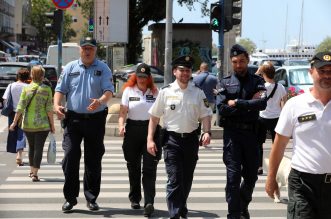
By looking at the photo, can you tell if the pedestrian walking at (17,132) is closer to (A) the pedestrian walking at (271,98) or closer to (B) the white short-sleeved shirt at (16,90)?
(B) the white short-sleeved shirt at (16,90)

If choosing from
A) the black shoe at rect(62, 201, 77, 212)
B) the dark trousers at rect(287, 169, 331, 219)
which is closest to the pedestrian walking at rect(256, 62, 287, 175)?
the black shoe at rect(62, 201, 77, 212)

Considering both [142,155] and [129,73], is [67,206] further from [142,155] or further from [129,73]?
[129,73]

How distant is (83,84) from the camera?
8.52 metres

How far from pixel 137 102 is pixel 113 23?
1150 inches

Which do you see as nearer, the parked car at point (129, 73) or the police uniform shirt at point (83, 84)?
the police uniform shirt at point (83, 84)

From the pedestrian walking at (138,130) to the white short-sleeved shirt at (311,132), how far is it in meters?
3.23

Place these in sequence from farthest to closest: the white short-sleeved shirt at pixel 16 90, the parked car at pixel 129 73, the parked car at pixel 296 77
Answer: the parked car at pixel 129 73 → the parked car at pixel 296 77 → the white short-sleeved shirt at pixel 16 90

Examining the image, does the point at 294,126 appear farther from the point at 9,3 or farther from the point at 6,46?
the point at 9,3

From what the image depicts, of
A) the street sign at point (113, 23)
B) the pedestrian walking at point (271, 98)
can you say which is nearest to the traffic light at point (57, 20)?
the pedestrian walking at point (271, 98)

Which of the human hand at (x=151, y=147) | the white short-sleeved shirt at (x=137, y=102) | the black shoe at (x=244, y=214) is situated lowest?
the black shoe at (x=244, y=214)

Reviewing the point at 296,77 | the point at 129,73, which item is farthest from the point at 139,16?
the point at 296,77

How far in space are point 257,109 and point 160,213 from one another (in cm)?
183

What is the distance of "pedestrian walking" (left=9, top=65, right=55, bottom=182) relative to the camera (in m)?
10.9

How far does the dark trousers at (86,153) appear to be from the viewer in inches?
335
